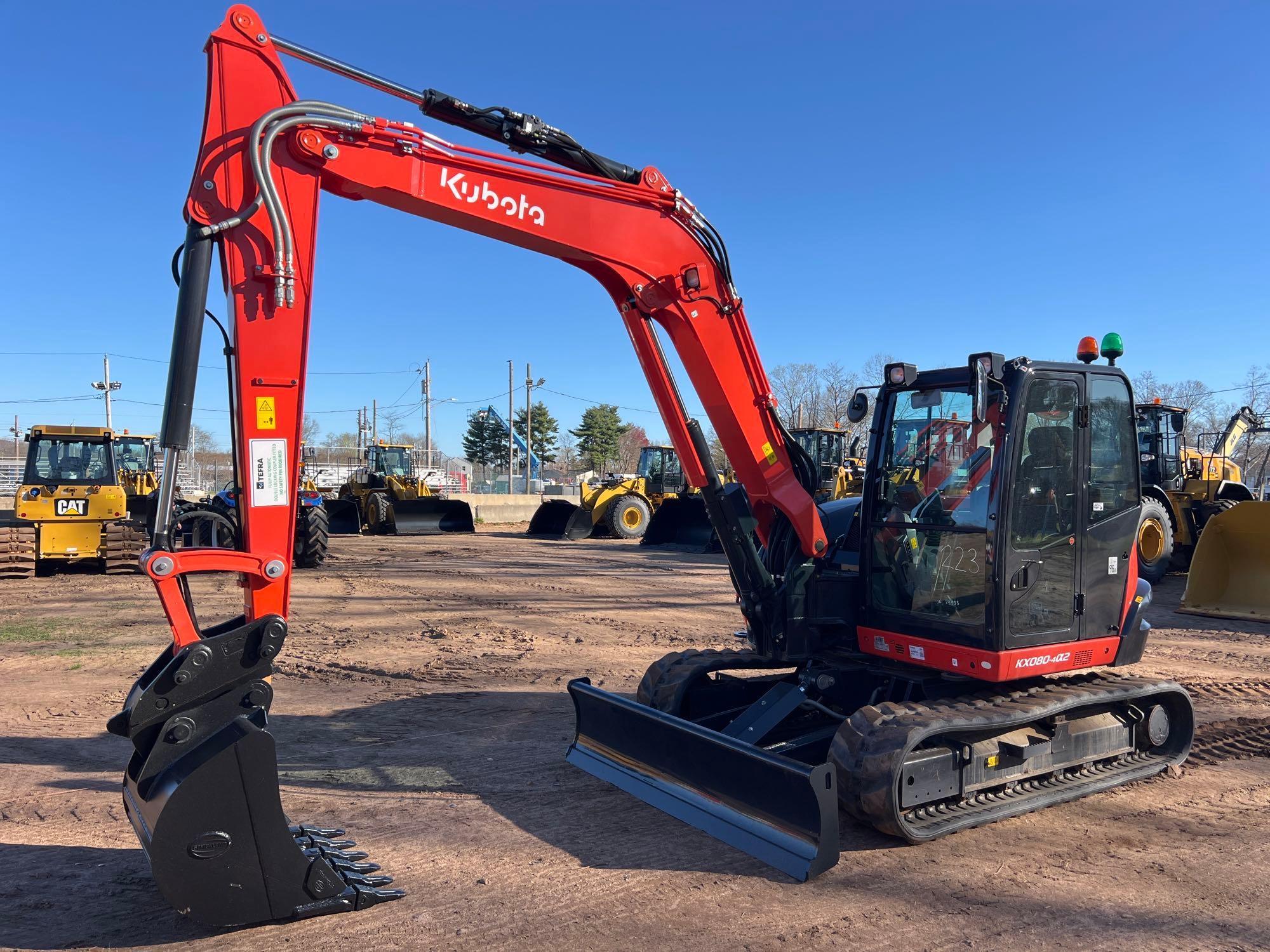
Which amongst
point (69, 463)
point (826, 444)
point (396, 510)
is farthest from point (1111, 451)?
point (396, 510)

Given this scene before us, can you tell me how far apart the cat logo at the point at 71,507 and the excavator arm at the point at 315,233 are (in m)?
13.5

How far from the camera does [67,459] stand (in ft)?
51.8

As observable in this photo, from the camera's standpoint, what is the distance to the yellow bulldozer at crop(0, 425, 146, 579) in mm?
14781

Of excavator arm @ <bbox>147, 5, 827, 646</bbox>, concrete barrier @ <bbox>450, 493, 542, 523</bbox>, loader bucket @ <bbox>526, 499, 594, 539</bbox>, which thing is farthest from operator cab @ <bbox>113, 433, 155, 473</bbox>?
excavator arm @ <bbox>147, 5, 827, 646</bbox>

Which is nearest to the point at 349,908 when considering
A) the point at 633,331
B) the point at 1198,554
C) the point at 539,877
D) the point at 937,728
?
the point at 539,877

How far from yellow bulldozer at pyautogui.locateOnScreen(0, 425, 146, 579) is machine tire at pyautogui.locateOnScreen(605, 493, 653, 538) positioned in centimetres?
1115

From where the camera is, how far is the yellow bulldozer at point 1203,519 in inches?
443

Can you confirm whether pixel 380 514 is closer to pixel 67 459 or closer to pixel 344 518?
pixel 344 518

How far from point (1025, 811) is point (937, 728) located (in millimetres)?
980

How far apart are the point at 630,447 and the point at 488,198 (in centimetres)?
9135

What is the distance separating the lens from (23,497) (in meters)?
14.9

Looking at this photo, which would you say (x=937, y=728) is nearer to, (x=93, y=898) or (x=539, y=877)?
(x=539, y=877)

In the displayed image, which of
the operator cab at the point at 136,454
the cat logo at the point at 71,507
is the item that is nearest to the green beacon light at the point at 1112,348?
the cat logo at the point at 71,507

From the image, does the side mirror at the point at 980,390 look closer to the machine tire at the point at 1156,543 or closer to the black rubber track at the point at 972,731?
the black rubber track at the point at 972,731
